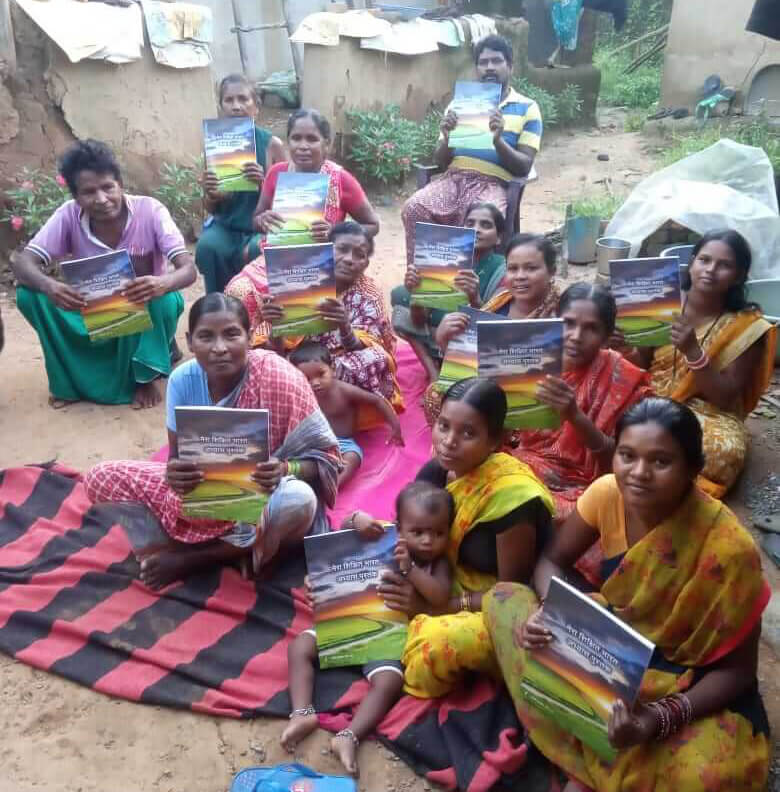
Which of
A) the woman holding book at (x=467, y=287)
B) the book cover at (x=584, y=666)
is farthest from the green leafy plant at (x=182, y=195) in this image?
the book cover at (x=584, y=666)

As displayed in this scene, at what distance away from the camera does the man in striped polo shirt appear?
491cm

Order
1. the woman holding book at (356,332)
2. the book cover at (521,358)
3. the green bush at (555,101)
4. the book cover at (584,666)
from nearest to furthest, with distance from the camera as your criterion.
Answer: the book cover at (584,666)
the book cover at (521,358)
the woman holding book at (356,332)
the green bush at (555,101)

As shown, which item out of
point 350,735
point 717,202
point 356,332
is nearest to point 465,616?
point 350,735

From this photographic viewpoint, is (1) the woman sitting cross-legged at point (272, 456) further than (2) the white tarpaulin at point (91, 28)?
No

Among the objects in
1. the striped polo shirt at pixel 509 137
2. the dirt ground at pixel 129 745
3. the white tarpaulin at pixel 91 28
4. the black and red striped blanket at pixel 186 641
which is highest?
the white tarpaulin at pixel 91 28

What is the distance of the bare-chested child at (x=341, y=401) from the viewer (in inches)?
145

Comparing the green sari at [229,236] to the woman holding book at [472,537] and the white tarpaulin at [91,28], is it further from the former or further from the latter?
the woman holding book at [472,537]

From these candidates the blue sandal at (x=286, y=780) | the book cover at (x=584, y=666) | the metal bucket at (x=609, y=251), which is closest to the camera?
the book cover at (x=584, y=666)

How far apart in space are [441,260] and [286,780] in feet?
7.81

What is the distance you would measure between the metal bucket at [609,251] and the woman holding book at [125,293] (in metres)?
2.67

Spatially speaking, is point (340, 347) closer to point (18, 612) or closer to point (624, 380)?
point (624, 380)

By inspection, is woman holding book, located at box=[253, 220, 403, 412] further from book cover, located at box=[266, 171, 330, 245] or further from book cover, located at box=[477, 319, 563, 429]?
book cover, located at box=[477, 319, 563, 429]

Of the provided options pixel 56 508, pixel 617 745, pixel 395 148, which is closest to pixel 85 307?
pixel 56 508

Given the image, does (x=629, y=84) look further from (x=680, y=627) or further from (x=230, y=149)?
(x=680, y=627)
